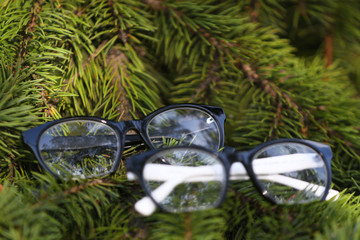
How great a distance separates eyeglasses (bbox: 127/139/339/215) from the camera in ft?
1.02

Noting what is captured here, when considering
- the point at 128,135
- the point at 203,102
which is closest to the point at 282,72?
the point at 203,102

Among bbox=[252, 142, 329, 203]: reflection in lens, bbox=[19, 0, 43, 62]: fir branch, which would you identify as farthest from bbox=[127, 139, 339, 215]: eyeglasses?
bbox=[19, 0, 43, 62]: fir branch

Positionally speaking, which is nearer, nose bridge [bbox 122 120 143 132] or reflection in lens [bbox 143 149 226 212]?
reflection in lens [bbox 143 149 226 212]

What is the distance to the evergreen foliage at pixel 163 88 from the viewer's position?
0.30 metres

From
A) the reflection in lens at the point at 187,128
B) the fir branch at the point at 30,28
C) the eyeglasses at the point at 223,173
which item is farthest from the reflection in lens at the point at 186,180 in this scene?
the fir branch at the point at 30,28

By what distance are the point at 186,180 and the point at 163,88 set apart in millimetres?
242

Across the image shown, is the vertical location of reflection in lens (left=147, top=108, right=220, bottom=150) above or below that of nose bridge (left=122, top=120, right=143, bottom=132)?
below

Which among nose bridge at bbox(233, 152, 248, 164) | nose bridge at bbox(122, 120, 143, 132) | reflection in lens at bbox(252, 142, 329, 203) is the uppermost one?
nose bridge at bbox(122, 120, 143, 132)

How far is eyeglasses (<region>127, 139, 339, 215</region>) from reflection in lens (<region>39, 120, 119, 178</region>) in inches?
3.2

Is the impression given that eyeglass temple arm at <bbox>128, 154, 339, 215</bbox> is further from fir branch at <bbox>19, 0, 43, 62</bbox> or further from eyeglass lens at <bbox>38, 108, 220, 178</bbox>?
fir branch at <bbox>19, 0, 43, 62</bbox>

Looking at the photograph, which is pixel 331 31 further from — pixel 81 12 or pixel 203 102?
pixel 81 12

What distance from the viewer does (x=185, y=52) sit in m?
0.52

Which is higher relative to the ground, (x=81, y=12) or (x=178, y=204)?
(x=81, y=12)

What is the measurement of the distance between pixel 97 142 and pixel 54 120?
6 centimetres
